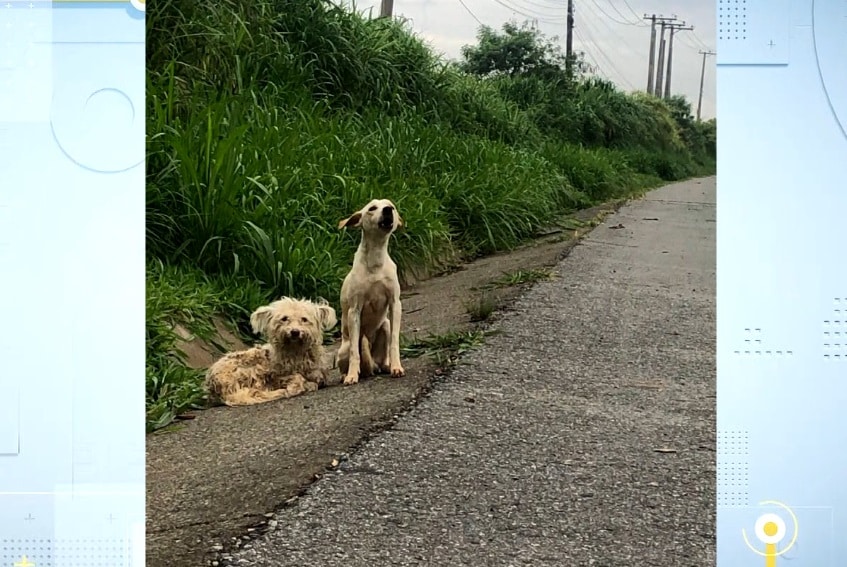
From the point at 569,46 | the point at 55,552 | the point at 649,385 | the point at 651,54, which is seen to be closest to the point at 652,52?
the point at 651,54

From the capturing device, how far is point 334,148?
3.83ft

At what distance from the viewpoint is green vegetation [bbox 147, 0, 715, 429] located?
3.60 feet

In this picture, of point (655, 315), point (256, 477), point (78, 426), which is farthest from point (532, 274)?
point (78, 426)

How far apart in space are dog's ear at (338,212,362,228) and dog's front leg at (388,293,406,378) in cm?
10

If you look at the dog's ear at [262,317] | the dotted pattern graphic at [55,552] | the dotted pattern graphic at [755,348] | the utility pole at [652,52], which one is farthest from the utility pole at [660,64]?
the dotted pattern graphic at [55,552]

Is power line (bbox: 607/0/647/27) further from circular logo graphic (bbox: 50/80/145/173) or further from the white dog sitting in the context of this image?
circular logo graphic (bbox: 50/80/145/173)

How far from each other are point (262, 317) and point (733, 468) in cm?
59

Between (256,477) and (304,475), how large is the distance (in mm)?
56

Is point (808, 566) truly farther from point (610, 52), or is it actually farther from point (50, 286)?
point (50, 286)

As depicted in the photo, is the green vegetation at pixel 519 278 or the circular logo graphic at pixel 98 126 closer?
the circular logo graphic at pixel 98 126
